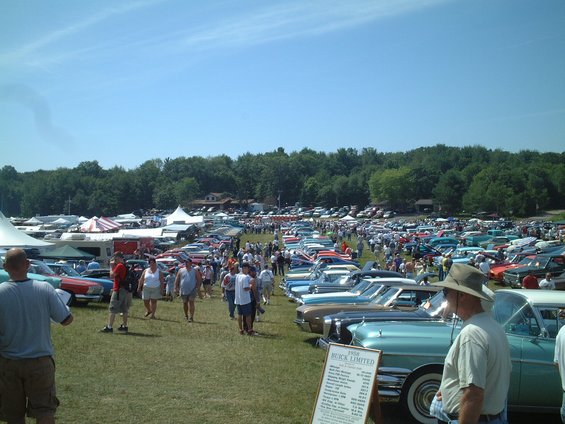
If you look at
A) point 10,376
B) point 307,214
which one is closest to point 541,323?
point 10,376

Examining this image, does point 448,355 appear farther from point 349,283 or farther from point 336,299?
point 349,283

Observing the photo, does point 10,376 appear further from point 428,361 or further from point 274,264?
point 274,264

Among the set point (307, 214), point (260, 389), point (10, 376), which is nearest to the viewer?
point (10, 376)

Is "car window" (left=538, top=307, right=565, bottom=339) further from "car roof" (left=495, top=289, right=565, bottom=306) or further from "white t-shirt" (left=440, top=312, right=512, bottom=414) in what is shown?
"white t-shirt" (left=440, top=312, right=512, bottom=414)

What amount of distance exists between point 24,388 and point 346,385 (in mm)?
2881

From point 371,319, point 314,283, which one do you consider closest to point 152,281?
point 371,319

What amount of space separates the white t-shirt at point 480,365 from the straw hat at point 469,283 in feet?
0.48

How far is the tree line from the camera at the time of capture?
116 metres

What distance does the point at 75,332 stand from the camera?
41.6 ft

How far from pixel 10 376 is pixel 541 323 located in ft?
20.1

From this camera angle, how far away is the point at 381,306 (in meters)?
13.9

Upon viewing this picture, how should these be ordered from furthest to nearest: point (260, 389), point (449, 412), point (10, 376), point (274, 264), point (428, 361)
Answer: point (274, 264) < point (260, 389) < point (428, 361) < point (10, 376) < point (449, 412)

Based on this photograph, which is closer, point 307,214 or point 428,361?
point 428,361

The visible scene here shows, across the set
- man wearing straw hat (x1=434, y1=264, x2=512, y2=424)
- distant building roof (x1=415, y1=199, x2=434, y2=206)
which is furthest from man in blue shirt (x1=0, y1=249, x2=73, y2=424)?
distant building roof (x1=415, y1=199, x2=434, y2=206)
